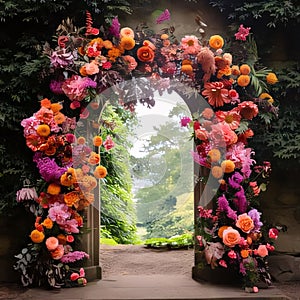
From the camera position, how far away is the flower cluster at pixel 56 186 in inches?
147

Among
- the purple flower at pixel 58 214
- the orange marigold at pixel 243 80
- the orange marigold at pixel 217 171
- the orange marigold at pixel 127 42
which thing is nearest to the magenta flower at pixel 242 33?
the orange marigold at pixel 243 80

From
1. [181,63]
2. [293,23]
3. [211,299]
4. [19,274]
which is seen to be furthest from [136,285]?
[293,23]

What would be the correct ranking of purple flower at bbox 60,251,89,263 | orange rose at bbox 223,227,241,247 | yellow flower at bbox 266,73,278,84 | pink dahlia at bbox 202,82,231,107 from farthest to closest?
yellow flower at bbox 266,73,278,84 < pink dahlia at bbox 202,82,231,107 < purple flower at bbox 60,251,89,263 < orange rose at bbox 223,227,241,247

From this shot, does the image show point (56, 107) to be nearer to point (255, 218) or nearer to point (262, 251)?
point (255, 218)

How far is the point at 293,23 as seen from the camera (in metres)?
4.17

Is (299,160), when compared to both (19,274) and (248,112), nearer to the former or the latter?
(248,112)

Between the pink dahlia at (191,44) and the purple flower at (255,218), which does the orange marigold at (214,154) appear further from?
the pink dahlia at (191,44)

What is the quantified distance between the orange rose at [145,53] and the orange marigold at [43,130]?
90 centimetres


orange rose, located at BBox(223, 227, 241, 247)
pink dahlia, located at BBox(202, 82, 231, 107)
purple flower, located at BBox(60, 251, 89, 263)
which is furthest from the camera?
pink dahlia, located at BBox(202, 82, 231, 107)

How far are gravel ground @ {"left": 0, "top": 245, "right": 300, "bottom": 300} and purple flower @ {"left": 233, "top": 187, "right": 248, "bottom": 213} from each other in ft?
2.27

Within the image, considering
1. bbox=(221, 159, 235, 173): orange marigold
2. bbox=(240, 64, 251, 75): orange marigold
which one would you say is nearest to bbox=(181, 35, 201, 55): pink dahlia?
bbox=(240, 64, 251, 75): orange marigold

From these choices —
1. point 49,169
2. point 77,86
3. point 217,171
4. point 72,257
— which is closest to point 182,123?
point 217,171

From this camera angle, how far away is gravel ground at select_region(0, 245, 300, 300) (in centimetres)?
387

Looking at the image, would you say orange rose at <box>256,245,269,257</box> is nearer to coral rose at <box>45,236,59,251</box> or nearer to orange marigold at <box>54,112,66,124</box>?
coral rose at <box>45,236,59,251</box>
